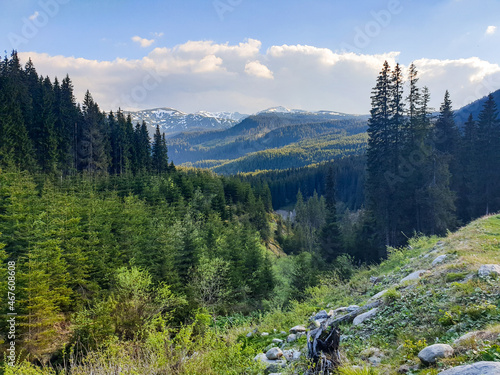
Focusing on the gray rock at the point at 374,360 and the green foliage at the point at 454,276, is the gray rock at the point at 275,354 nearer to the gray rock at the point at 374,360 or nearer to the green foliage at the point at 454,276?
the gray rock at the point at 374,360

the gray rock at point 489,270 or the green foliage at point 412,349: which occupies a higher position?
the gray rock at point 489,270

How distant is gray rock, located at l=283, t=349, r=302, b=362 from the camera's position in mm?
7152

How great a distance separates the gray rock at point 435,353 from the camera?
472 centimetres

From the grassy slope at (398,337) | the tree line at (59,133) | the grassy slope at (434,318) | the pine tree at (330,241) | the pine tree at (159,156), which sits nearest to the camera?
the grassy slope at (434,318)

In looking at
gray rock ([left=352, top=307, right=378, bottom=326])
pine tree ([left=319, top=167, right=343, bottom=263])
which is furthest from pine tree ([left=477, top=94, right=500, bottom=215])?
gray rock ([left=352, top=307, right=378, bottom=326])

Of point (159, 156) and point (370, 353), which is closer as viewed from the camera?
point (370, 353)

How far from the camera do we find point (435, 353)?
477 centimetres

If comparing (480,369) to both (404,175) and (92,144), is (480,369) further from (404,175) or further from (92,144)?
(92,144)

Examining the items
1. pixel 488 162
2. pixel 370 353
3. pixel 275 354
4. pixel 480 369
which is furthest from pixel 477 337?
pixel 488 162

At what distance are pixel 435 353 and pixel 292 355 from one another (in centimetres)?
383

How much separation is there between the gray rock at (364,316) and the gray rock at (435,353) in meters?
3.47

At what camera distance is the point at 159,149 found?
2968 inches

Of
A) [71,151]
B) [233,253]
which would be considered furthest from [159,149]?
[233,253]

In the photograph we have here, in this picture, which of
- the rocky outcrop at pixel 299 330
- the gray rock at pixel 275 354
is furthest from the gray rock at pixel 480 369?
the rocky outcrop at pixel 299 330
